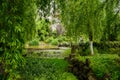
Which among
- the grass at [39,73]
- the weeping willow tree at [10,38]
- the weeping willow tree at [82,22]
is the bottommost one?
the grass at [39,73]

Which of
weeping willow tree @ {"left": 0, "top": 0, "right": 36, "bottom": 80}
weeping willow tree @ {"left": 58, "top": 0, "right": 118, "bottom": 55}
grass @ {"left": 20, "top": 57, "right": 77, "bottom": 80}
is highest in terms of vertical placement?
weeping willow tree @ {"left": 58, "top": 0, "right": 118, "bottom": 55}

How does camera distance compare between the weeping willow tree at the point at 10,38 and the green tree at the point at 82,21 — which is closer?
the weeping willow tree at the point at 10,38

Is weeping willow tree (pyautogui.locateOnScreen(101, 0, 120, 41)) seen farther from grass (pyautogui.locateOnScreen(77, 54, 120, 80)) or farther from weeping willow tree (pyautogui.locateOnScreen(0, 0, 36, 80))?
grass (pyautogui.locateOnScreen(77, 54, 120, 80))

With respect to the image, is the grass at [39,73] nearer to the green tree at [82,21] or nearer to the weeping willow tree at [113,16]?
the green tree at [82,21]

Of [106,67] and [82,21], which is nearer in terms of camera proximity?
[106,67]

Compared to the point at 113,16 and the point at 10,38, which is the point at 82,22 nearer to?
the point at 113,16

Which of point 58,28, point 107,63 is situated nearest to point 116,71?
point 107,63

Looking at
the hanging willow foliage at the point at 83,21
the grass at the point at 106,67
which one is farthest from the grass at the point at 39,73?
the hanging willow foliage at the point at 83,21

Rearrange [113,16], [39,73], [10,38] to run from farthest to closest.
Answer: [39,73]
[113,16]
[10,38]

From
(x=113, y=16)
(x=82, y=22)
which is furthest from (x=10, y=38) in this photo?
(x=82, y=22)

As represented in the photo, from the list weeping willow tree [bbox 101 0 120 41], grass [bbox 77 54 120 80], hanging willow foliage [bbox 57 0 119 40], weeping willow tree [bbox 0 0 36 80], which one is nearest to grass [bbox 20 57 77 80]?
grass [bbox 77 54 120 80]

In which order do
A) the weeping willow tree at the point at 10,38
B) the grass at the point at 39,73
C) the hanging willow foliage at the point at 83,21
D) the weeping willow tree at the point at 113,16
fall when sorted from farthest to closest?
the hanging willow foliage at the point at 83,21
the grass at the point at 39,73
the weeping willow tree at the point at 113,16
the weeping willow tree at the point at 10,38

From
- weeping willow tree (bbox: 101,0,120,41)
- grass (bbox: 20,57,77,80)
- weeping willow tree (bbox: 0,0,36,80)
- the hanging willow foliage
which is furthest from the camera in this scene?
the hanging willow foliage

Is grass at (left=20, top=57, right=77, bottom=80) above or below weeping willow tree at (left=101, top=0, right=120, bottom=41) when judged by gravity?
below
